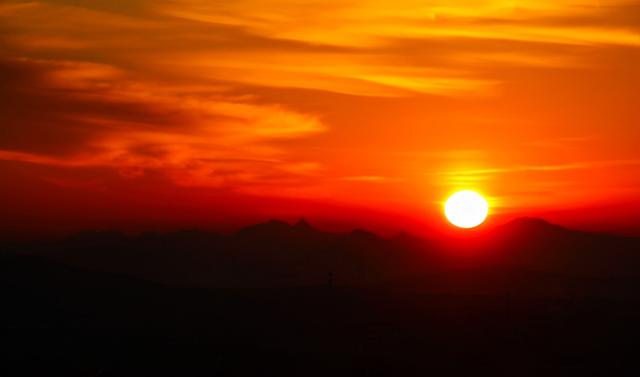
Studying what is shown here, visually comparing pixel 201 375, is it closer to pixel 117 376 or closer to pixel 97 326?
pixel 117 376

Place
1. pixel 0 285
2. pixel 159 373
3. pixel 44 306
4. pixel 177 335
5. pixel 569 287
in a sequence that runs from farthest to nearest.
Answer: pixel 569 287 < pixel 0 285 < pixel 44 306 < pixel 177 335 < pixel 159 373

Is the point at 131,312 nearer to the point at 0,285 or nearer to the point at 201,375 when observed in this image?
the point at 0,285

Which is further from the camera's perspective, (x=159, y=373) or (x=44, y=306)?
(x=44, y=306)

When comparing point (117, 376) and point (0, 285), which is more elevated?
point (0, 285)

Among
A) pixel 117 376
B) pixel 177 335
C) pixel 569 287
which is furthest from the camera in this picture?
pixel 569 287

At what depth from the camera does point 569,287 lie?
136 m

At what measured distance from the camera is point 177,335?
55906 mm

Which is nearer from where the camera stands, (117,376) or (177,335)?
(117,376)

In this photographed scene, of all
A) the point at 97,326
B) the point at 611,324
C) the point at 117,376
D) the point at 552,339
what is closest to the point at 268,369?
the point at 117,376

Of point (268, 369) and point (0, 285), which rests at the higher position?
point (0, 285)

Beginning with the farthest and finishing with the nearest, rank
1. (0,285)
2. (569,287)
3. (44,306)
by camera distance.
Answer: (569,287) → (0,285) → (44,306)

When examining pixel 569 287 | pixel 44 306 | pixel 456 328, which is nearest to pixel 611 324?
pixel 456 328

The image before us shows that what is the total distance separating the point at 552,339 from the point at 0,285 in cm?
3931

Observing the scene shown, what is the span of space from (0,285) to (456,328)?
33.2 meters
